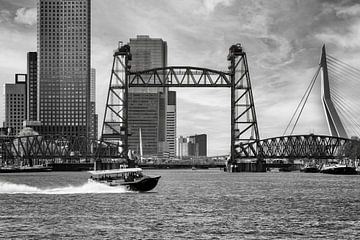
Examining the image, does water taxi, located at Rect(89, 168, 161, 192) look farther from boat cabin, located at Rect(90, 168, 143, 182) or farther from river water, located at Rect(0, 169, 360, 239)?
river water, located at Rect(0, 169, 360, 239)

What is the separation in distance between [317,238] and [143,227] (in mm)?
13994

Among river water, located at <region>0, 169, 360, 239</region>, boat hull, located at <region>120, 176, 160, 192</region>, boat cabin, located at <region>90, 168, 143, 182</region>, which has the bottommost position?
river water, located at <region>0, 169, 360, 239</region>

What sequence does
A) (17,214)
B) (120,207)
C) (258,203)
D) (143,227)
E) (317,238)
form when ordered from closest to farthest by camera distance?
(317,238), (143,227), (17,214), (120,207), (258,203)

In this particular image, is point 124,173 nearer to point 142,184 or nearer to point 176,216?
point 142,184

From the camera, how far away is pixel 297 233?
5484cm

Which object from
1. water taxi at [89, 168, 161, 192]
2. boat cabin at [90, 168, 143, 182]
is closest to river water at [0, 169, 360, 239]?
water taxi at [89, 168, 161, 192]

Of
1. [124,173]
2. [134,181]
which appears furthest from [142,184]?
[124,173]

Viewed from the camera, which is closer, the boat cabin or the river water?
the river water

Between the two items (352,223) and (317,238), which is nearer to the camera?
(317,238)

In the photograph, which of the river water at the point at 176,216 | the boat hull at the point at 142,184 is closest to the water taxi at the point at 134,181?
the boat hull at the point at 142,184

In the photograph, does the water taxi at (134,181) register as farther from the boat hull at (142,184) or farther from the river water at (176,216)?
the river water at (176,216)

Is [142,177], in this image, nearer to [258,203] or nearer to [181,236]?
[258,203]

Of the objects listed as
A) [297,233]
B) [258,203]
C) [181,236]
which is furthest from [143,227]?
[258,203]

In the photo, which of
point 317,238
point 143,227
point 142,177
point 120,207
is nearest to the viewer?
point 317,238
